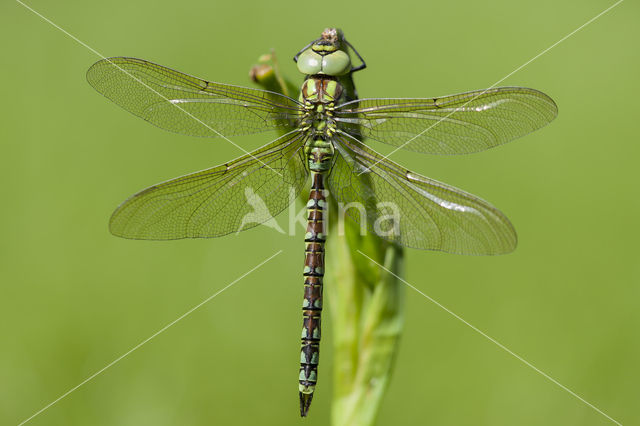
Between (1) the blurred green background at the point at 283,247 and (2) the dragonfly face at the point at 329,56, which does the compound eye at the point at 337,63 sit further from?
(1) the blurred green background at the point at 283,247

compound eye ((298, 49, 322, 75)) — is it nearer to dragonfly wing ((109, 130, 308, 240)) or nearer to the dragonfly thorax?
the dragonfly thorax

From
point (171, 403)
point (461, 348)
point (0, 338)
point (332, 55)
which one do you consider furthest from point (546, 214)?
point (0, 338)

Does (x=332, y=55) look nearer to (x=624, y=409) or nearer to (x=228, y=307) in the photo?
(x=228, y=307)

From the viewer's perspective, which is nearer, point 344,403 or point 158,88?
point 344,403
